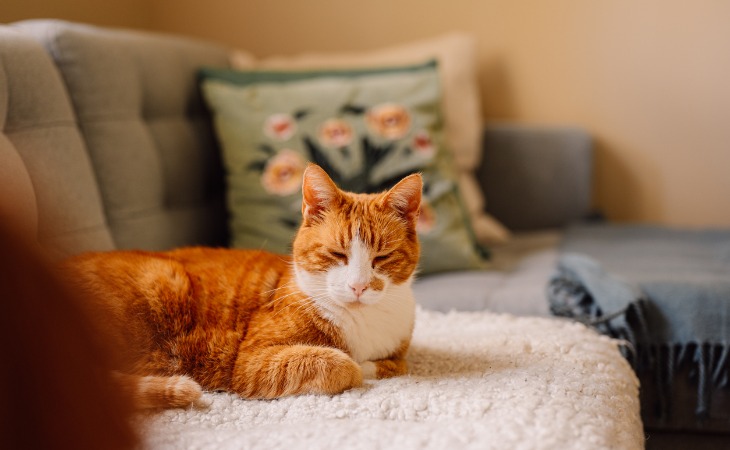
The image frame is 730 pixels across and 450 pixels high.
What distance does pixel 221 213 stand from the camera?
2000mm

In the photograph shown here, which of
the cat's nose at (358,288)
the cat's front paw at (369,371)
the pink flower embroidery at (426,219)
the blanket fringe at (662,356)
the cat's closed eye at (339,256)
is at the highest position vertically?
the cat's closed eye at (339,256)

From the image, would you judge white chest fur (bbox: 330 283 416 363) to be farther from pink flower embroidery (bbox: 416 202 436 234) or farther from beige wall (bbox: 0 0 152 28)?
beige wall (bbox: 0 0 152 28)

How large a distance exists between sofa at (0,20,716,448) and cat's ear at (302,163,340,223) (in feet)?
0.90

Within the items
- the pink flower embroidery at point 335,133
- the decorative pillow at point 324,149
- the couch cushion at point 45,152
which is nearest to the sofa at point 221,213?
the couch cushion at point 45,152

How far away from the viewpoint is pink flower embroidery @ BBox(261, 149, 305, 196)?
1.77 meters

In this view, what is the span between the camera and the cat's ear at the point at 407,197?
110 centimetres

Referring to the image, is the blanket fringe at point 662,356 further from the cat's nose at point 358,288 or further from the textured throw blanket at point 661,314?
the cat's nose at point 358,288

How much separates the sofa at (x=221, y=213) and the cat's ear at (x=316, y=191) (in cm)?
27

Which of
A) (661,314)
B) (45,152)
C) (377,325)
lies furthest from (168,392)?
(661,314)

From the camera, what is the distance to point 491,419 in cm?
93

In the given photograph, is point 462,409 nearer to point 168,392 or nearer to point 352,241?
point 352,241

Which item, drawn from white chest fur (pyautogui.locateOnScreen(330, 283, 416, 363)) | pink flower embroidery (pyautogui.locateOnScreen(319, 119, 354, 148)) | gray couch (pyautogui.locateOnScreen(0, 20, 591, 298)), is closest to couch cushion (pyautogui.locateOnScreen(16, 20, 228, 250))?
gray couch (pyautogui.locateOnScreen(0, 20, 591, 298))

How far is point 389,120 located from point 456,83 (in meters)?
0.45

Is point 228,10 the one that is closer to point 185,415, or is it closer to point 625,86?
point 625,86
